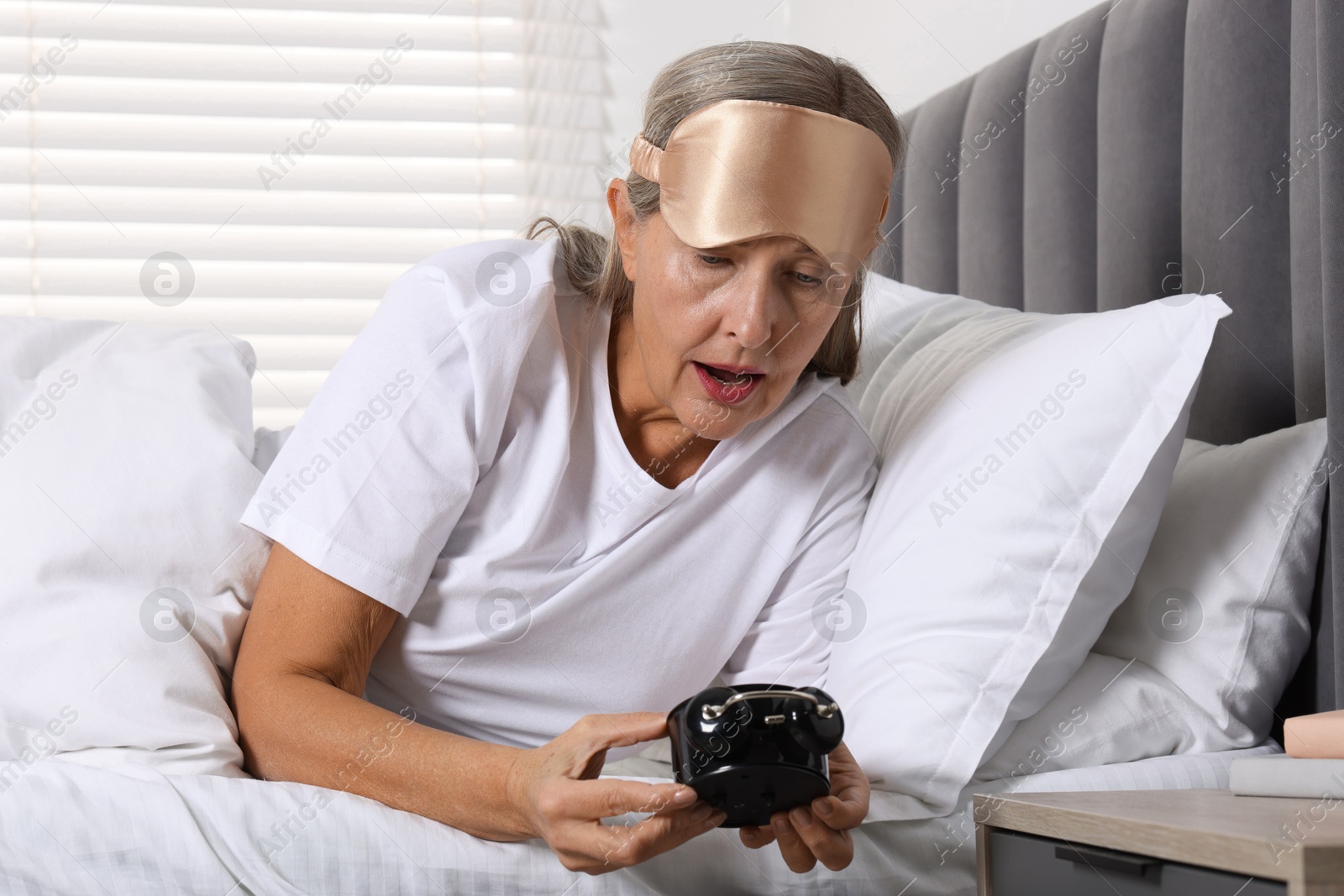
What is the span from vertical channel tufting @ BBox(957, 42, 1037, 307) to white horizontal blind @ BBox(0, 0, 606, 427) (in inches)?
37.8

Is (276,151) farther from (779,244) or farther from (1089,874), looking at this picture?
(1089,874)

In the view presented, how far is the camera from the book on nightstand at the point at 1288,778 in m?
0.61

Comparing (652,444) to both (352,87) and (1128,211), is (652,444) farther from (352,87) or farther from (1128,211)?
(352,87)

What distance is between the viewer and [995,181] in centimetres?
156

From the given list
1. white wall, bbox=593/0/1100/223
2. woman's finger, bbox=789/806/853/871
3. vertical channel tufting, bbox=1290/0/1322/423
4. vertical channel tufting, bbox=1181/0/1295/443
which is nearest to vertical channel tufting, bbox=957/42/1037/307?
white wall, bbox=593/0/1100/223

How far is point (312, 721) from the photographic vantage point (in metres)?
0.79

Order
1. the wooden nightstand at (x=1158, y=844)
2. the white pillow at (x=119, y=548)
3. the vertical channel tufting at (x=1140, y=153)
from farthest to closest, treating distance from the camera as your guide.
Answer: the vertical channel tufting at (x=1140, y=153) < the white pillow at (x=119, y=548) < the wooden nightstand at (x=1158, y=844)

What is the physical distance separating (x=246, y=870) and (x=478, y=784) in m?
0.15

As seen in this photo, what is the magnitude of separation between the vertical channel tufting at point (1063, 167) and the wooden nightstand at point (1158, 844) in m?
0.84

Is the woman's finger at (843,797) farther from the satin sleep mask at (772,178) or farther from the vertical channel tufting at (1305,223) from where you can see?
the vertical channel tufting at (1305,223)

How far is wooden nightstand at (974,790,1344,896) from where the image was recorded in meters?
0.50

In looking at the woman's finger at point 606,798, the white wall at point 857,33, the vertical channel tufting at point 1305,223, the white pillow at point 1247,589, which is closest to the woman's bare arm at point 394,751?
the woman's finger at point 606,798

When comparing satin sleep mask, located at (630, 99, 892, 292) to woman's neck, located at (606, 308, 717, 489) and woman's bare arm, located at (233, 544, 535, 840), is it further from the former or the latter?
woman's bare arm, located at (233, 544, 535, 840)

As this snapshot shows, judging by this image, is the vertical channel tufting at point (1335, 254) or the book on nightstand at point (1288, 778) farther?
the vertical channel tufting at point (1335, 254)
